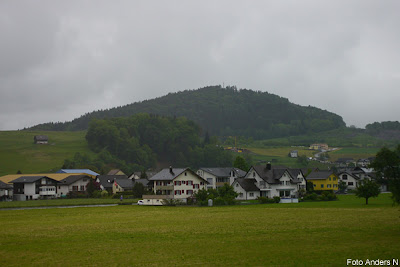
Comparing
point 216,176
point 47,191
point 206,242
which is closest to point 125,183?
point 47,191

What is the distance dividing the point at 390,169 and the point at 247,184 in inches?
2034

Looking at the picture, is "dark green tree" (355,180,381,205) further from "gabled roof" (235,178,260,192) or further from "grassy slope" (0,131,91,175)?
"grassy slope" (0,131,91,175)

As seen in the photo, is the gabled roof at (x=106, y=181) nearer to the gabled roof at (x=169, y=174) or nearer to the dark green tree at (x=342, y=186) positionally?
the gabled roof at (x=169, y=174)

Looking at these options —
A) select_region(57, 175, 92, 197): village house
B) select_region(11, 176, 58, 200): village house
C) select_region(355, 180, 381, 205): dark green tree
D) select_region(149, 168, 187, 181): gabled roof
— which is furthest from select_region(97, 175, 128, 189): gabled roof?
select_region(355, 180, 381, 205): dark green tree

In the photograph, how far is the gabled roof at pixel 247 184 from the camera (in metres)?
83.6

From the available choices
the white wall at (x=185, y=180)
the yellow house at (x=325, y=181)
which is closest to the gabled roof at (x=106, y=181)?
the white wall at (x=185, y=180)

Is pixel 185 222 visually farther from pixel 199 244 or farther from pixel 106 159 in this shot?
pixel 106 159

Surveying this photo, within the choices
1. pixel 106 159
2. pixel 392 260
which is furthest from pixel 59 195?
pixel 392 260

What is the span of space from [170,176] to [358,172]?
223ft

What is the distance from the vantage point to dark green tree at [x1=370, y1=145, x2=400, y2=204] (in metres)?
30.9

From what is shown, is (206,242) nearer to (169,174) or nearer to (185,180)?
(185,180)

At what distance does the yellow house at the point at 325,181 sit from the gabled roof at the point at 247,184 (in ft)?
88.0

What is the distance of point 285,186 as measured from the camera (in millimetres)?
89125

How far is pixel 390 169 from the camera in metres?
34.3
